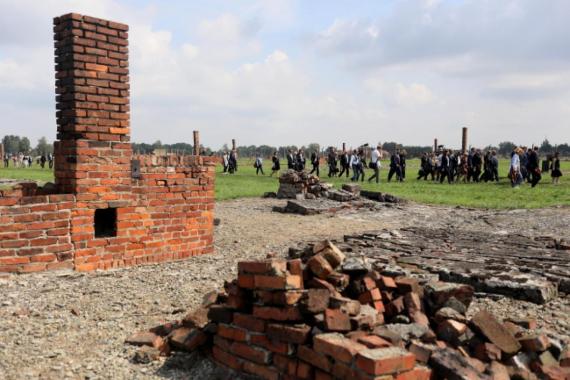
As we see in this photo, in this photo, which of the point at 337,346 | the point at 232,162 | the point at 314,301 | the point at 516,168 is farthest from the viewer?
the point at 232,162

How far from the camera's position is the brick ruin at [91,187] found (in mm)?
6137

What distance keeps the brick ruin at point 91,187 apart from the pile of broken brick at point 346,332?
2.45m

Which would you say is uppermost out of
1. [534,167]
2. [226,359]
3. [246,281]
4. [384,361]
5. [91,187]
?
[534,167]

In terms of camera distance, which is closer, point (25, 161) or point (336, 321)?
point (336, 321)

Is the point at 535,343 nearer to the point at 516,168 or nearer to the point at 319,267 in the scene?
the point at 319,267

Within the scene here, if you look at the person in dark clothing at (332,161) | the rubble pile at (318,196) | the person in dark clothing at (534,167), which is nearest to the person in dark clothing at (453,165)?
the person in dark clothing at (534,167)

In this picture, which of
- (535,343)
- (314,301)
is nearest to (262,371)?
(314,301)

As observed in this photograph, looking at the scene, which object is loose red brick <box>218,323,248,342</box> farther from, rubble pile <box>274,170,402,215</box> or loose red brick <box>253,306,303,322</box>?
rubble pile <box>274,170,402,215</box>

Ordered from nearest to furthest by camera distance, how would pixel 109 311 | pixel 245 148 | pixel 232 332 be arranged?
pixel 232 332 < pixel 109 311 < pixel 245 148

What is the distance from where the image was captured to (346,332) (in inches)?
141

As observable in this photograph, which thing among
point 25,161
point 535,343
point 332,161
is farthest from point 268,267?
point 25,161

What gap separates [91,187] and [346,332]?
4.22 m

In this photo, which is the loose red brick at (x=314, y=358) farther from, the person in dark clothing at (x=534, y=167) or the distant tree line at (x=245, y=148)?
the distant tree line at (x=245, y=148)

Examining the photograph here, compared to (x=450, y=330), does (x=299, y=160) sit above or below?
above
